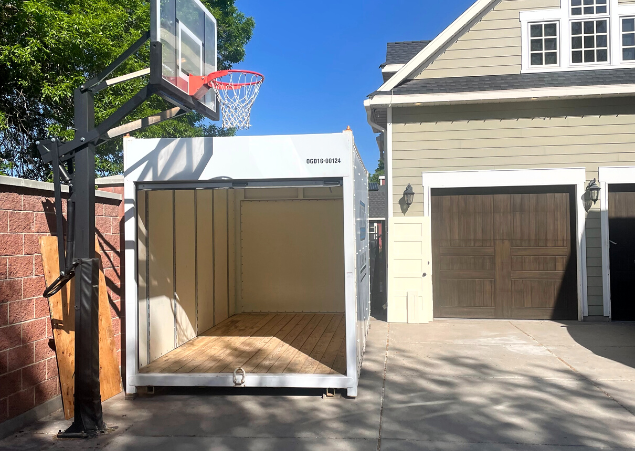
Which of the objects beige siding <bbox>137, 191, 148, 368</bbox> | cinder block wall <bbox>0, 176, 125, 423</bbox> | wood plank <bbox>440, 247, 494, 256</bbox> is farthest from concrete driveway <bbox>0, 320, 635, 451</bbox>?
wood plank <bbox>440, 247, 494, 256</bbox>

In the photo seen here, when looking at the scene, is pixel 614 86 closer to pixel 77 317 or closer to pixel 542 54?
pixel 542 54

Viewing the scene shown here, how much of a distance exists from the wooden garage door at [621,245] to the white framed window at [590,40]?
2.22 metres

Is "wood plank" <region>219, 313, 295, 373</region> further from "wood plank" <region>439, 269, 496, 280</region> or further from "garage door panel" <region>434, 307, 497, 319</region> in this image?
"wood plank" <region>439, 269, 496, 280</region>

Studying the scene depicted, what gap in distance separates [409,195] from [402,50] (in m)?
4.05

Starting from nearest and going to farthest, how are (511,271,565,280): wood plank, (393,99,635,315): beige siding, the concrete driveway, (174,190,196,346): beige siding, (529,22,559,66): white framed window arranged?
the concrete driveway → (174,190,196,346): beige siding → (393,99,635,315): beige siding → (511,271,565,280): wood plank → (529,22,559,66): white framed window

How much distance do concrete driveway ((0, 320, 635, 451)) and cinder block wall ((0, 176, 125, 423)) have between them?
27cm

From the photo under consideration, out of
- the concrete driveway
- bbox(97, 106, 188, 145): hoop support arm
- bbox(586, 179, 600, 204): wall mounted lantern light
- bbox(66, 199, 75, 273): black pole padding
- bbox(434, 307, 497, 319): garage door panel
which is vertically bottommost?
the concrete driveway

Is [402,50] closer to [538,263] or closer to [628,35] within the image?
[628,35]

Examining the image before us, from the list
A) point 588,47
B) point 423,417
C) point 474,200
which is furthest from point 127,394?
point 588,47

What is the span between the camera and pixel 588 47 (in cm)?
903

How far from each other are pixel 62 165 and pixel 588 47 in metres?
8.51

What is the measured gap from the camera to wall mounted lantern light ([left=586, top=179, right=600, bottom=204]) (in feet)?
27.8

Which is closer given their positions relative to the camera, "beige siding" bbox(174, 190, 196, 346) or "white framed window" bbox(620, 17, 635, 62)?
"beige siding" bbox(174, 190, 196, 346)

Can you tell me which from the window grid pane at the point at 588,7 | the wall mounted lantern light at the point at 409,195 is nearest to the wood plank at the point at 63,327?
the wall mounted lantern light at the point at 409,195
